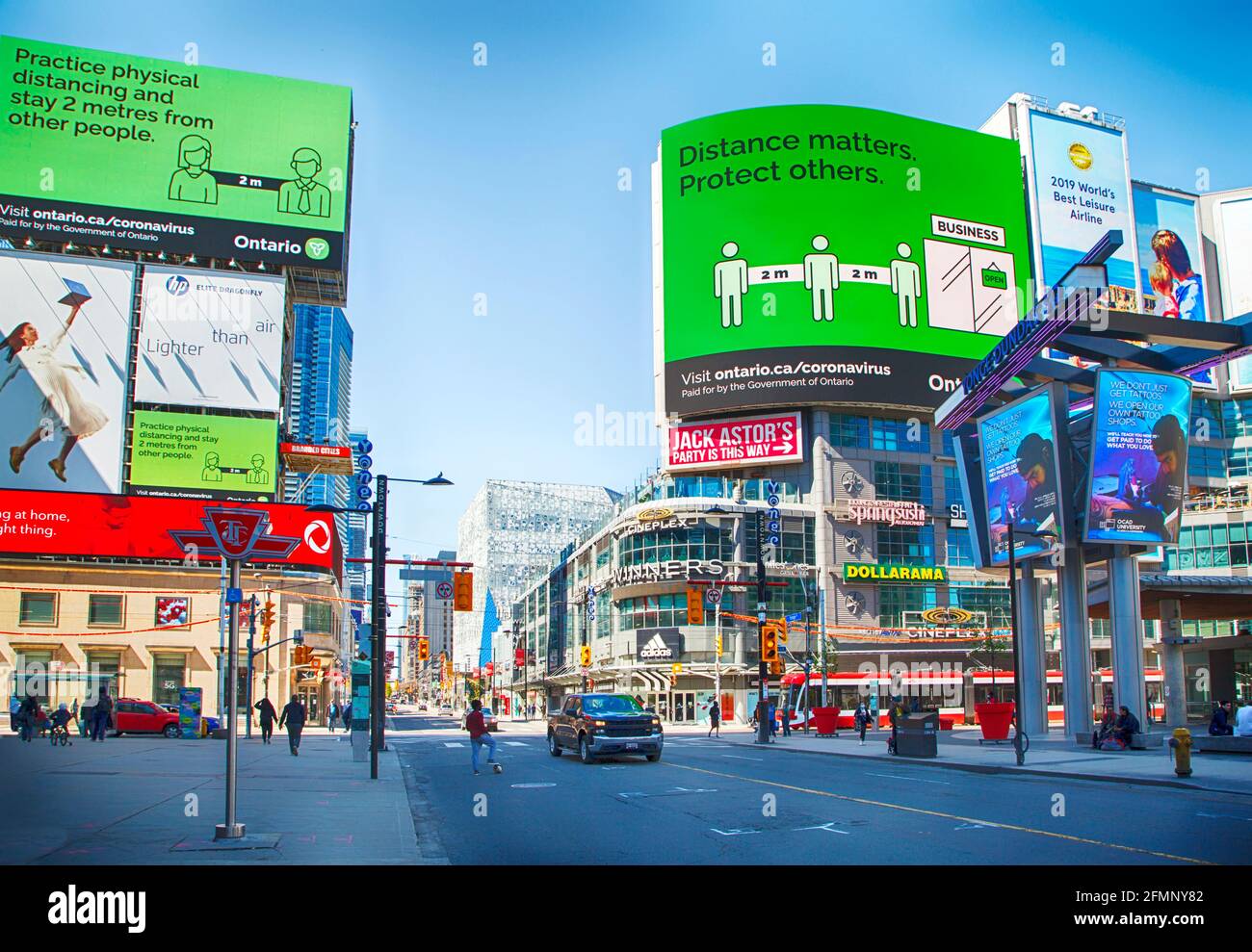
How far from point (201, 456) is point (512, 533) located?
374 ft

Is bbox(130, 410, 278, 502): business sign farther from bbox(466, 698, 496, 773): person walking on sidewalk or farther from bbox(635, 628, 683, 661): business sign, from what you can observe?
bbox(466, 698, 496, 773): person walking on sidewalk

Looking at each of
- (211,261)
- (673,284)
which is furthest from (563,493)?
(211,261)

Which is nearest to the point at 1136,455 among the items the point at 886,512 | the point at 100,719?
the point at 100,719

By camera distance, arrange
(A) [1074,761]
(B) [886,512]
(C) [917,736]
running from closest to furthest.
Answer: (A) [1074,761] → (C) [917,736] → (B) [886,512]

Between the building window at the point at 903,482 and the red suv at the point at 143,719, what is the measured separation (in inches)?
2097

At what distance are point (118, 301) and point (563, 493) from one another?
123 m

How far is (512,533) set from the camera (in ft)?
582

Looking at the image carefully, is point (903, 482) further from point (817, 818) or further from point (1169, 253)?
point (817, 818)

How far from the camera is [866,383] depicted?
7944 cm

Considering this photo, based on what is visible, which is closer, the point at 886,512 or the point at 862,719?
the point at 862,719

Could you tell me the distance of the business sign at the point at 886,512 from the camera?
79312 mm

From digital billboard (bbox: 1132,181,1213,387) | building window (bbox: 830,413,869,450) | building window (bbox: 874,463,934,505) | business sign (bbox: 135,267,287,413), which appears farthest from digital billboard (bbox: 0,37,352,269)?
digital billboard (bbox: 1132,181,1213,387)

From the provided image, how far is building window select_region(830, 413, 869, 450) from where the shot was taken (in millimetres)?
81188

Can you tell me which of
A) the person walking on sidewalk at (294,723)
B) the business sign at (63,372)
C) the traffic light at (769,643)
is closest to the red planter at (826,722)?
the traffic light at (769,643)
